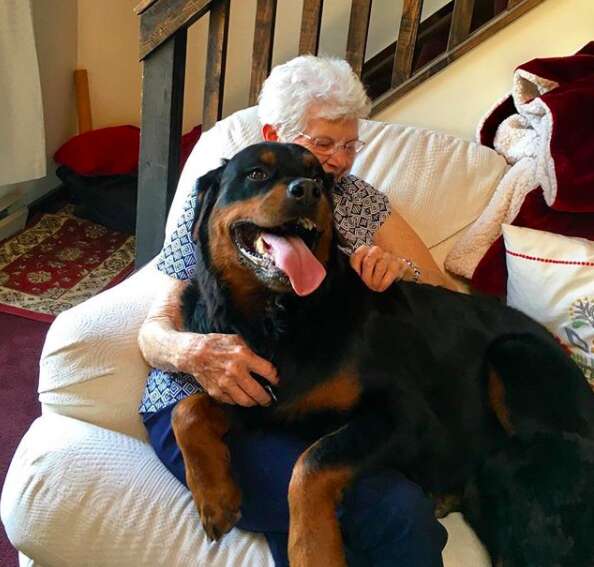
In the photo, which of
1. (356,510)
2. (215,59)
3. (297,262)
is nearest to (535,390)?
(356,510)

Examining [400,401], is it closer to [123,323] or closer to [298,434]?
[298,434]

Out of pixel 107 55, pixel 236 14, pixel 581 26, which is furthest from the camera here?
pixel 107 55

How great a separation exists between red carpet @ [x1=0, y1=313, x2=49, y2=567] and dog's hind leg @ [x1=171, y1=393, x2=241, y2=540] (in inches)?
34.8

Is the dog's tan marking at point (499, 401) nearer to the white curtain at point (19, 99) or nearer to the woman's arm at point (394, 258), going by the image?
the woman's arm at point (394, 258)

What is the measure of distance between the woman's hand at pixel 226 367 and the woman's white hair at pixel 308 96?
2.11 feet

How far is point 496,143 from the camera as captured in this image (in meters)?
2.20

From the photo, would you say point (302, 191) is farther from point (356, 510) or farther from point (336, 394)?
point (356, 510)

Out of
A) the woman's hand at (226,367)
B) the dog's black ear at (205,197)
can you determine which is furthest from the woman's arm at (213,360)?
the dog's black ear at (205,197)

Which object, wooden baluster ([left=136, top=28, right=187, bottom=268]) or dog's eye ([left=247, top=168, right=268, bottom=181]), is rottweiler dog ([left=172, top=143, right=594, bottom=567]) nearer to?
dog's eye ([left=247, top=168, right=268, bottom=181])

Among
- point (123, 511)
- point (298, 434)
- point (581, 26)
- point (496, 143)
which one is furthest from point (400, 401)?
point (581, 26)

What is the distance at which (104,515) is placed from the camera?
1.41 m

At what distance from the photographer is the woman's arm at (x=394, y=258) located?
155 centimetres

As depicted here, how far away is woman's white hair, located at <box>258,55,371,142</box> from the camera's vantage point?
1.80 meters

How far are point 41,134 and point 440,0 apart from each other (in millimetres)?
1857
